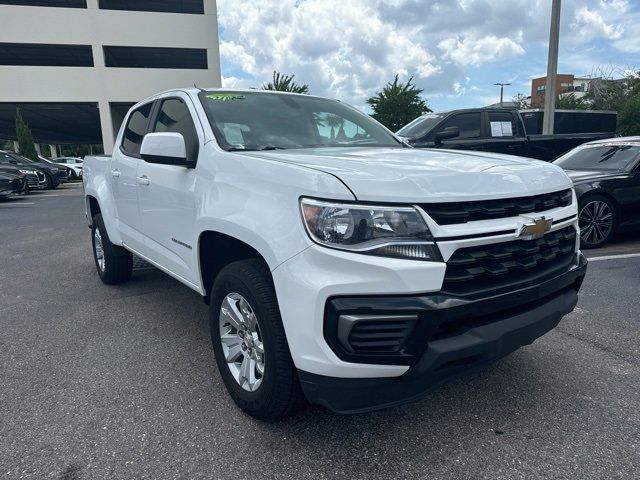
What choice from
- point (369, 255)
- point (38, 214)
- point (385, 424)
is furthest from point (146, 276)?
point (38, 214)

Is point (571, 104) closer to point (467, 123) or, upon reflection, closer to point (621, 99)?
point (621, 99)

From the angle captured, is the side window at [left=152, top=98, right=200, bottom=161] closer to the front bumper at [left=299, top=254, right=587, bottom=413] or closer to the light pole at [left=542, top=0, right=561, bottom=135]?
the front bumper at [left=299, top=254, right=587, bottom=413]

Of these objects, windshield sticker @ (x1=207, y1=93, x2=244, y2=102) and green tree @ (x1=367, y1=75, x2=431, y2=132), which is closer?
windshield sticker @ (x1=207, y1=93, x2=244, y2=102)

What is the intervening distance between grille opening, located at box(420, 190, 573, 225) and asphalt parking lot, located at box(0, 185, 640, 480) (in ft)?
3.59

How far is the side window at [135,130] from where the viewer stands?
13.5 ft

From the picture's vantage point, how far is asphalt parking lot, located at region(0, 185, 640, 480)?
2158 mm

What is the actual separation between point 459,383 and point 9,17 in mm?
31223

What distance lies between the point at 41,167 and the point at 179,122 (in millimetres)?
19365

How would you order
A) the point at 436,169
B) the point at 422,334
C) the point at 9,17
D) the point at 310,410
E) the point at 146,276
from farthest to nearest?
the point at 9,17 < the point at 146,276 < the point at 310,410 < the point at 436,169 < the point at 422,334

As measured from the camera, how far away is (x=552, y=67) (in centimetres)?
1309

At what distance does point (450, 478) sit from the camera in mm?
2061

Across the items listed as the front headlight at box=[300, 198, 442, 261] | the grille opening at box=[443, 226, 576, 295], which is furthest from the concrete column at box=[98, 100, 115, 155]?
the grille opening at box=[443, 226, 576, 295]

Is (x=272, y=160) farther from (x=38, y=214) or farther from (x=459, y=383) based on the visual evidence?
(x=38, y=214)

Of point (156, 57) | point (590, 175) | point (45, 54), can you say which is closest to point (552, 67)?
point (590, 175)
